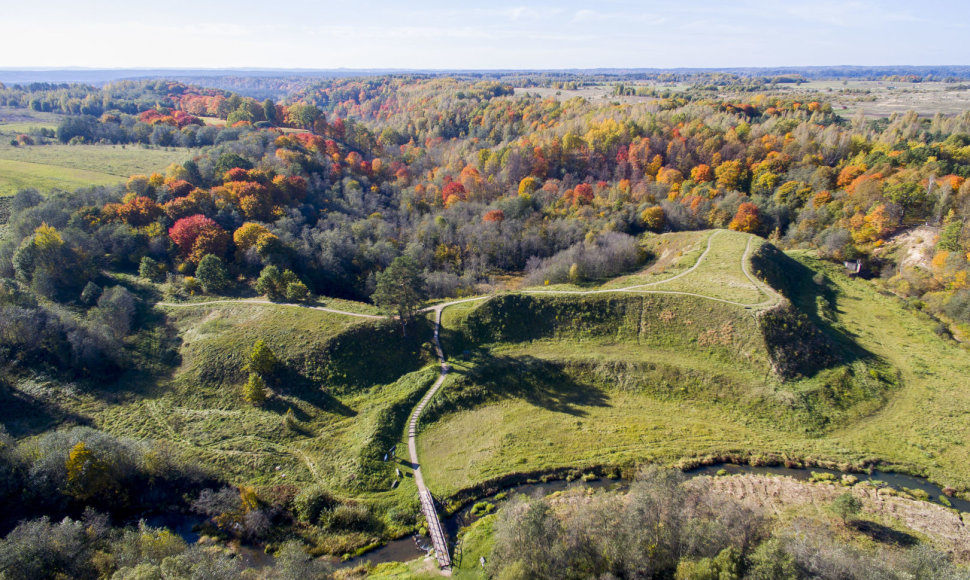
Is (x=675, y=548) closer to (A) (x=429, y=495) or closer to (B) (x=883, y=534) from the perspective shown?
(B) (x=883, y=534)

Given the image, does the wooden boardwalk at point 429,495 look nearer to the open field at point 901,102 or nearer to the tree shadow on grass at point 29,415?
the tree shadow on grass at point 29,415

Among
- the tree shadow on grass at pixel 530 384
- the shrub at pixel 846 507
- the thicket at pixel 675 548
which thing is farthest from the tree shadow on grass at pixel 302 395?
the shrub at pixel 846 507

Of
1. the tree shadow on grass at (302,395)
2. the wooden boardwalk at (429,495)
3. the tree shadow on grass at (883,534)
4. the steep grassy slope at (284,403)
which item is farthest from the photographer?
the tree shadow on grass at (302,395)

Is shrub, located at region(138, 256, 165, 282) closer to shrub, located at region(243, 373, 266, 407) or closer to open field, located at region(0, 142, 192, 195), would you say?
shrub, located at region(243, 373, 266, 407)

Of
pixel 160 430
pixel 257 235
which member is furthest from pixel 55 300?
pixel 160 430

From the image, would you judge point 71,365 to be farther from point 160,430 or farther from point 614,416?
point 614,416
